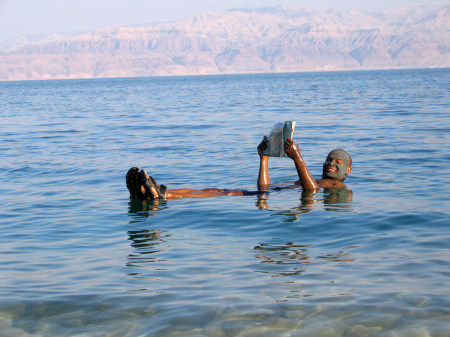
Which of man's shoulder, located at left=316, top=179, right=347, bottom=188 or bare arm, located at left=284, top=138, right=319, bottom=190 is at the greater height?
bare arm, located at left=284, top=138, right=319, bottom=190

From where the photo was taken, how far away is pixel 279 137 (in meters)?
8.76

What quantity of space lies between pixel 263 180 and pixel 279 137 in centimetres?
135

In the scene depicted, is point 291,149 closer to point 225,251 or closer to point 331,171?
point 331,171

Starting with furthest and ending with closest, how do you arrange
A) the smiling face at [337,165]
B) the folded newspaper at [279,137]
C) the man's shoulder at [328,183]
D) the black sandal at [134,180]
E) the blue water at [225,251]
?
1. the man's shoulder at [328,183]
2. the smiling face at [337,165]
3. the folded newspaper at [279,137]
4. the black sandal at [134,180]
5. the blue water at [225,251]

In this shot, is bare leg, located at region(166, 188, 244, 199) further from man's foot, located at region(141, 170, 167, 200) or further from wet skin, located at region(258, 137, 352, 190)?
wet skin, located at region(258, 137, 352, 190)

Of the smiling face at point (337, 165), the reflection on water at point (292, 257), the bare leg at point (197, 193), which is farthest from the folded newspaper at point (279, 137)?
the reflection on water at point (292, 257)

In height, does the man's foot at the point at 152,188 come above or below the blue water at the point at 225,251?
above

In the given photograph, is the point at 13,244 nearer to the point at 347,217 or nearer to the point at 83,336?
the point at 83,336

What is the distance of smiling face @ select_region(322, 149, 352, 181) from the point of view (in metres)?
9.86

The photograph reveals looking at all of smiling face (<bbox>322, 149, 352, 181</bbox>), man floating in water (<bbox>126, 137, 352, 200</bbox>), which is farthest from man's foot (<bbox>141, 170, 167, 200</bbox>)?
smiling face (<bbox>322, 149, 352, 181</bbox>)

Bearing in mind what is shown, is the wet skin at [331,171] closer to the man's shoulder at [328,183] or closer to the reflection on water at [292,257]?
the man's shoulder at [328,183]

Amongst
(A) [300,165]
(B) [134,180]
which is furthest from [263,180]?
(B) [134,180]

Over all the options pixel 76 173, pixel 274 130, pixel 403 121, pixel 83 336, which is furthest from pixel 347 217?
pixel 403 121

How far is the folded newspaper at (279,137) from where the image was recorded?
28.2ft
